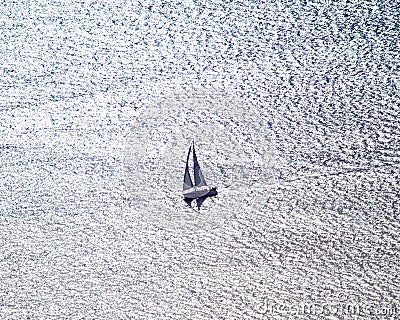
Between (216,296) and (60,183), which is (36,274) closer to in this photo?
(60,183)

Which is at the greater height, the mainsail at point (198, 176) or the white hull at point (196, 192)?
the mainsail at point (198, 176)

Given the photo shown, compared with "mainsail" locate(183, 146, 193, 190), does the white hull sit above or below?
below

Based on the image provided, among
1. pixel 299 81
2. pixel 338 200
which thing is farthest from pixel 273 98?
pixel 338 200

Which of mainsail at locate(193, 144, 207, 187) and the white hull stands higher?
mainsail at locate(193, 144, 207, 187)
